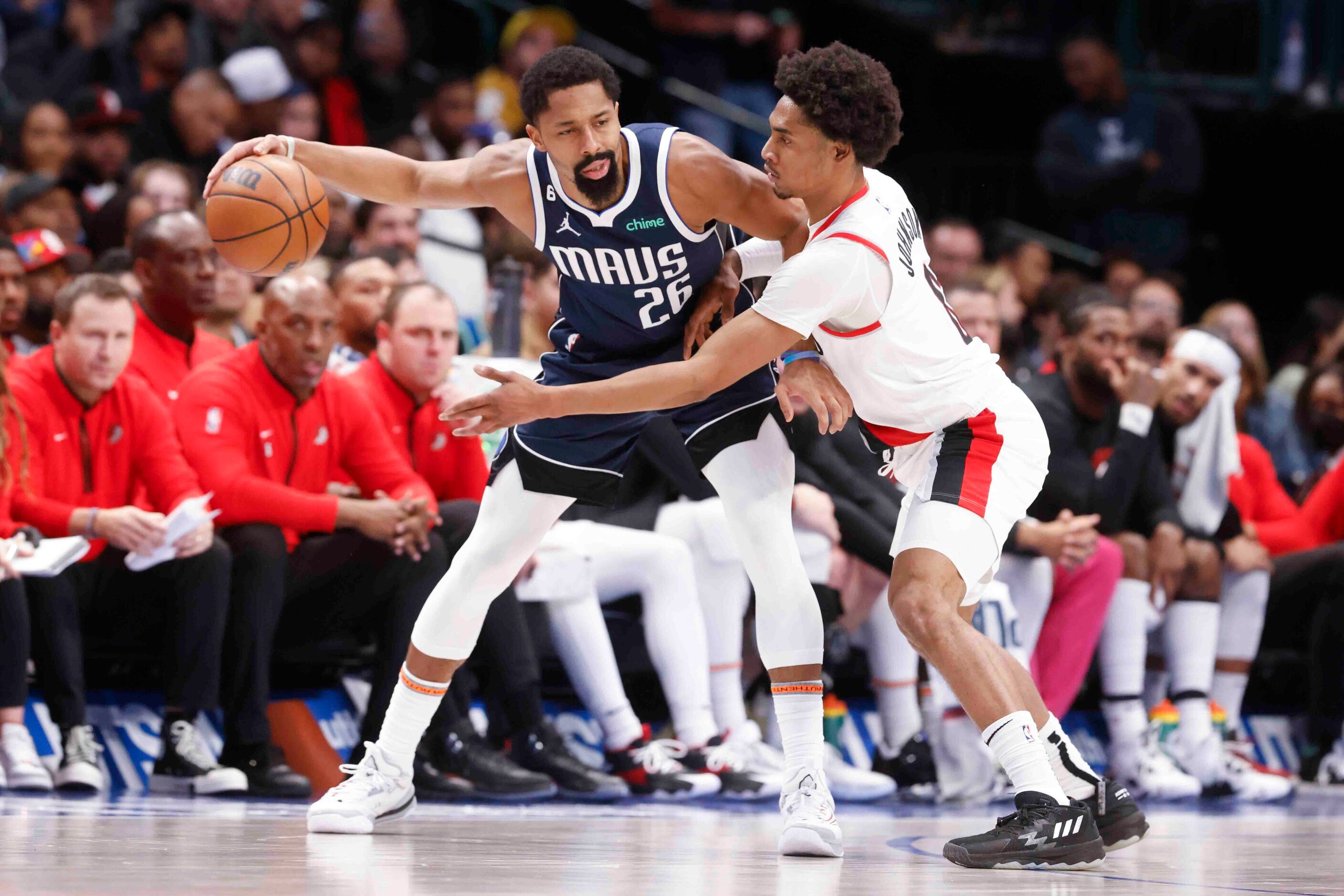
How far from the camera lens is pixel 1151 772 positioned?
7113 millimetres

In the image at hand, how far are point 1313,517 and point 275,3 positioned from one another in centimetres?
665

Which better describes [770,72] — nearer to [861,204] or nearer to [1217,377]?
[1217,377]

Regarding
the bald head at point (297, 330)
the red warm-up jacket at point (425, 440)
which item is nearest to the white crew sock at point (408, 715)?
the bald head at point (297, 330)

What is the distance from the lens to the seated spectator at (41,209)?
297 inches

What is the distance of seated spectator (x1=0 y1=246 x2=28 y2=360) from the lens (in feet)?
21.1

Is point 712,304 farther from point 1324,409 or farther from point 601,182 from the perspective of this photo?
point 1324,409

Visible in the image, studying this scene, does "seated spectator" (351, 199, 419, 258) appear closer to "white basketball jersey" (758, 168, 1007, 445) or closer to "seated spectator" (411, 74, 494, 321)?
"seated spectator" (411, 74, 494, 321)

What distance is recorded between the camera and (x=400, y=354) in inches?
259

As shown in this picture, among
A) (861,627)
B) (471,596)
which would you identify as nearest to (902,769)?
(861,627)

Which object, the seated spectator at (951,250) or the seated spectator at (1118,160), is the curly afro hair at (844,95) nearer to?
the seated spectator at (951,250)

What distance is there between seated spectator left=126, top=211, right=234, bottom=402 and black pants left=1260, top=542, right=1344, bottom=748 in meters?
5.17

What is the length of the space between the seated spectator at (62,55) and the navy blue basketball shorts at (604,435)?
19.9ft

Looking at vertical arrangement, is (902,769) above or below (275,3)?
below

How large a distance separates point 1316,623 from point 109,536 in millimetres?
5563
